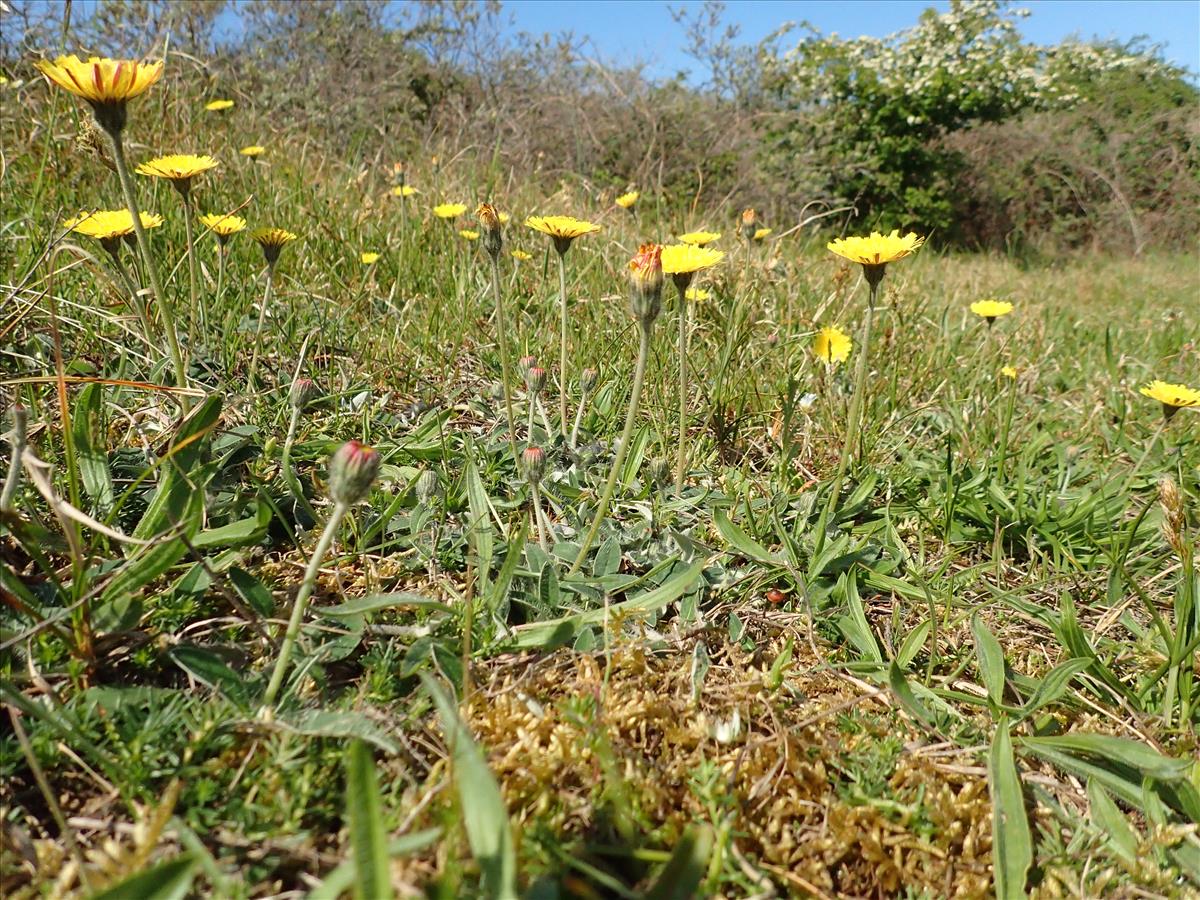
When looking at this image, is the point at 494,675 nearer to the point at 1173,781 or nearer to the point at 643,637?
the point at 643,637

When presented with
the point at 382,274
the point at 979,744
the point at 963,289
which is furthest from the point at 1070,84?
the point at 979,744

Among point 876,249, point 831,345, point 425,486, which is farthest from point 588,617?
point 831,345

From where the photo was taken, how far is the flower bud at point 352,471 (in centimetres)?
94

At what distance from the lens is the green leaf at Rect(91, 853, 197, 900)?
647 mm

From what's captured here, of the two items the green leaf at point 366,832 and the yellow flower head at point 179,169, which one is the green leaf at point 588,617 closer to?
the green leaf at point 366,832

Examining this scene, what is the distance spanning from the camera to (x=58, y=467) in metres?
1.38

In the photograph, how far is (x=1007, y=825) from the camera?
3.26 feet

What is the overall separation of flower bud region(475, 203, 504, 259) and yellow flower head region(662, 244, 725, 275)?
1.24ft

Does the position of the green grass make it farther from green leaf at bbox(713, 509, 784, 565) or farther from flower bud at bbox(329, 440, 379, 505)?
flower bud at bbox(329, 440, 379, 505)

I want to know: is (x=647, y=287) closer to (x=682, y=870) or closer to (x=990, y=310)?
(x=682, y=870)

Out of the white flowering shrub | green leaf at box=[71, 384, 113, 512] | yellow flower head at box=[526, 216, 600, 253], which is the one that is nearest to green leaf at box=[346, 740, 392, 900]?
green leaf at box=[71, 384, 113, 512]

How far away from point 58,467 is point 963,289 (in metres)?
4.86

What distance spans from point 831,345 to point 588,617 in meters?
1.55

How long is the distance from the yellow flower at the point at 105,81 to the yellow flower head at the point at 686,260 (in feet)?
3.16
